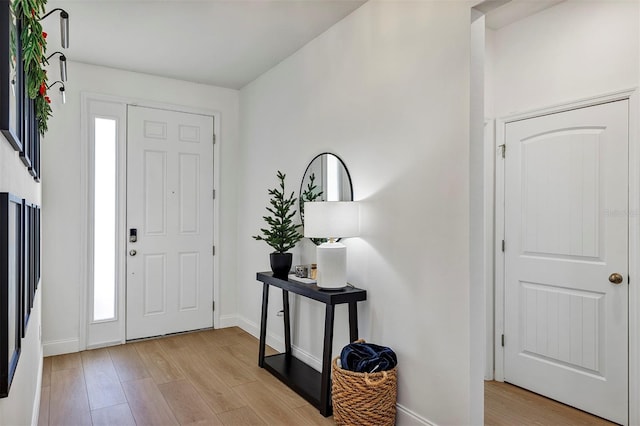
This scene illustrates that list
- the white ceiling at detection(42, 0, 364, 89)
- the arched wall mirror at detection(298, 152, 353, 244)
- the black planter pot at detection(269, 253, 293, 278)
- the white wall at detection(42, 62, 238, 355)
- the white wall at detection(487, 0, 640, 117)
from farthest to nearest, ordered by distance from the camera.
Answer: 1. the white wall at detection(42, 62, 238, 355)
2. the black planter pot at detection(269, 253, 293, 278)
3. the arched wall mirror at detection(298, 152, 353, 244)
4. the white ceiling at detection(42, 0, 364, 89)
5. the white wall at detection(487, 0, 640, 117)

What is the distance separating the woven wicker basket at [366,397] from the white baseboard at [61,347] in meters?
2.68

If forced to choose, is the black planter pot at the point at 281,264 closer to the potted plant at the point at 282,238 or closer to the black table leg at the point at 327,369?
the potted plant at the point at 282,238

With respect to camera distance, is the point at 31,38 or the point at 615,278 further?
the point at 615,278

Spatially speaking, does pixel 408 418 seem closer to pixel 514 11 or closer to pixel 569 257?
pixel 569 257

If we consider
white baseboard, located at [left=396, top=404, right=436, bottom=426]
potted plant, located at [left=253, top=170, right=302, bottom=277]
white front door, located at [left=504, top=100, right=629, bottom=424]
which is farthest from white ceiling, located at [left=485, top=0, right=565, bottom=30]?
white baseboard, located at [left=396, top=404, right=436, bottom=426]

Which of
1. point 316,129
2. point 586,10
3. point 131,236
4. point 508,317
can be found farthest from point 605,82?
point 131,236

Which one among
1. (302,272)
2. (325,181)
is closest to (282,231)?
(302,272)

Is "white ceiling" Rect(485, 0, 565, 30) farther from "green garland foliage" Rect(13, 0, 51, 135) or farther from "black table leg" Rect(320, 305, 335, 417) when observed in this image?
"green garland foliage" Rect(13, 0, 51, 135)

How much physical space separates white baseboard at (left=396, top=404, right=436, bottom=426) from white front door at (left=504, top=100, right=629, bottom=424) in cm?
115

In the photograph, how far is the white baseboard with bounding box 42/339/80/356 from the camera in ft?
12.1

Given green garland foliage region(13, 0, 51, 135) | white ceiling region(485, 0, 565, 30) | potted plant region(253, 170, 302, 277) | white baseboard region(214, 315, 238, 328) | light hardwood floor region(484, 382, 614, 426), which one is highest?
white ceiling region(485, 0, 565, 30)

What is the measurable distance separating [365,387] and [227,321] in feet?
8.71

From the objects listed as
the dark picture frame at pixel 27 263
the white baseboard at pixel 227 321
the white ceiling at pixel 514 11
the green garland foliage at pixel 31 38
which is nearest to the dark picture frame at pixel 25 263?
the dark picture frame at pixel 27 263

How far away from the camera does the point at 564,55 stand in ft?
9.27
